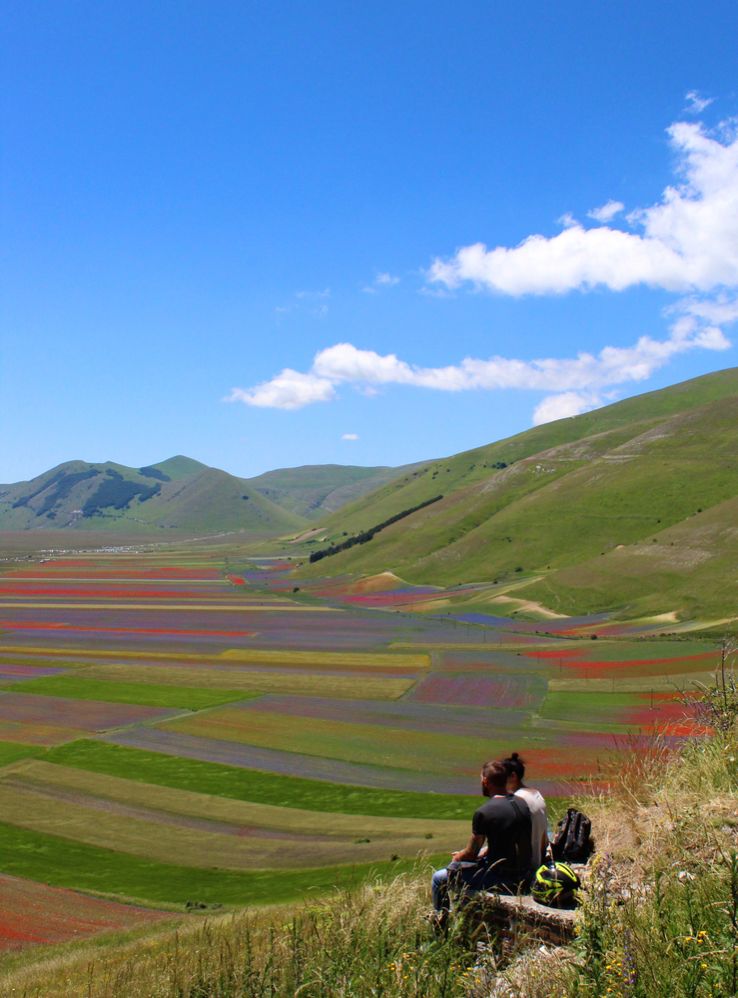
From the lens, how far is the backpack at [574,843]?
30.3ft

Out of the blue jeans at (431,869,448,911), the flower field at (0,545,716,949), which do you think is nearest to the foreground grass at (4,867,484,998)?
the blue jeans at (431,869,448,911)

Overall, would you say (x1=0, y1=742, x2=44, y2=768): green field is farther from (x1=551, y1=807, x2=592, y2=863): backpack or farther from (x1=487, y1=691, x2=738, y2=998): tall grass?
(x1=487, y1=691, x2=738, y2=998): tall grass

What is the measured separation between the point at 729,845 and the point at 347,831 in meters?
26.3

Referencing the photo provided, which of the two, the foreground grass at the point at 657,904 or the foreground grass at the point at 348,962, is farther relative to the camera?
the foreground grass at the point at 348,962

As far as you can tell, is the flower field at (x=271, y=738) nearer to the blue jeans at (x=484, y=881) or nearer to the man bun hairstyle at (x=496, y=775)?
the man bun hairstyle at (x=496, y=775)

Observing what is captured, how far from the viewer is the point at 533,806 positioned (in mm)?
9008

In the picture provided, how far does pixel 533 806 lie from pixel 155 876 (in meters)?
23.3

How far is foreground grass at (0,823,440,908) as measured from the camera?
25453 millimetres

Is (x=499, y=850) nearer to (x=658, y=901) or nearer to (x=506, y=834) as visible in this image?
(x=506, y=834)

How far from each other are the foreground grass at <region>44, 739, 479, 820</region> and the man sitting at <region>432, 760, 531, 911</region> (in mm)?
26372

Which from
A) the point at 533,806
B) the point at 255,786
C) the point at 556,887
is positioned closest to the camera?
the point at 556,887

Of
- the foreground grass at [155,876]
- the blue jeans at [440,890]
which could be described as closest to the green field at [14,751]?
the foreground grass at [155,876]

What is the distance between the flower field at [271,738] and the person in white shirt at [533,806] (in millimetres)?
1840

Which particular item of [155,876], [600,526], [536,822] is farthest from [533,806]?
[600,526]
